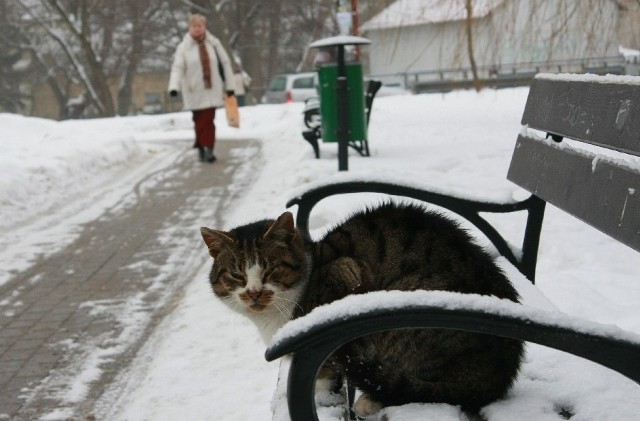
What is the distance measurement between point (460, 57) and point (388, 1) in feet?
4.28

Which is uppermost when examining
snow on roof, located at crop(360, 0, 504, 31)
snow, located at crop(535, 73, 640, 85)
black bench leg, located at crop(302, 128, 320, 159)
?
snow on roof, located at crop(360, 0, 504, 31)

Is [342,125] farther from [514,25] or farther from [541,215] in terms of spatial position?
[541,215]

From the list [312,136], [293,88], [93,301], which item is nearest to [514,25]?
[312,136]

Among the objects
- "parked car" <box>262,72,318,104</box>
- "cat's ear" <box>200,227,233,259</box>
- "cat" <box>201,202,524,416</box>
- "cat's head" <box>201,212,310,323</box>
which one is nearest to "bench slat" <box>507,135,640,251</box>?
"cat" <box>201,202,524,416</box>

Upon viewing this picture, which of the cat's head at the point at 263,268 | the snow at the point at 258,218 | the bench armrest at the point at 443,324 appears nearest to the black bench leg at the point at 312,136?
the snow at the point at 258,218

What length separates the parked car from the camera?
3058 centimetres

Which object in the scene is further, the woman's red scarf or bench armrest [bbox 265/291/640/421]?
the woman's red scarf

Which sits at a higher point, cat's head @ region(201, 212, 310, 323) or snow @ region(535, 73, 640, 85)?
snow @ region(535, 73, 640, 85)

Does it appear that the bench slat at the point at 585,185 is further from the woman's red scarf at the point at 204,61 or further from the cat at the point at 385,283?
the woman's red scarf at the point at 204,61

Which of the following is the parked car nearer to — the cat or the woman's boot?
the woman's boot

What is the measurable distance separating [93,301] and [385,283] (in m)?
3.43

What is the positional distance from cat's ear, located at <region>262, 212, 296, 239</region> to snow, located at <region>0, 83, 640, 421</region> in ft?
2.17

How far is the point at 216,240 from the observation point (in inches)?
123

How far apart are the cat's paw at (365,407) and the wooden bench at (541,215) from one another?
44 centimetres
